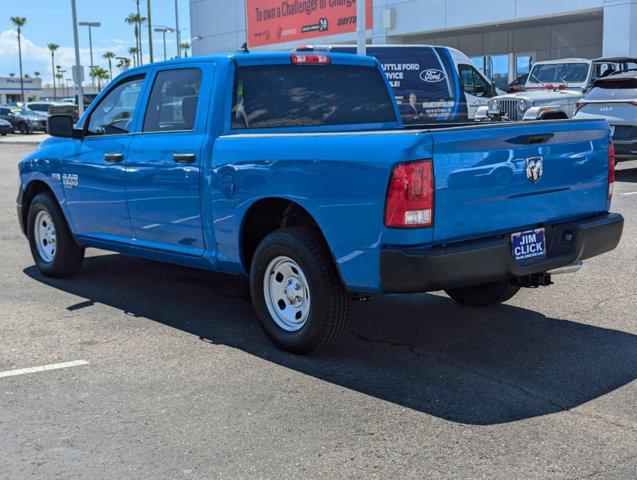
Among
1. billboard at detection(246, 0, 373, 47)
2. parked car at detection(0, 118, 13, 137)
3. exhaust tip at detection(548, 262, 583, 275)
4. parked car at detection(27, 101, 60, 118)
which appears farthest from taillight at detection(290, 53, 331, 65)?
parked car at detection(27, 101, 60, 118)

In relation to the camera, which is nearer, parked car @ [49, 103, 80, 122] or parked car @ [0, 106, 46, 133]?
parked car @ [0, 106, 46, 133]

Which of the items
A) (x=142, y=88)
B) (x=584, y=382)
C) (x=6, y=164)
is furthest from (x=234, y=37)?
(x=584, y=382)

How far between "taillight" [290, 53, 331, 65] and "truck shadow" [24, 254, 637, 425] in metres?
1.91

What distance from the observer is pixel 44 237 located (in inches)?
300

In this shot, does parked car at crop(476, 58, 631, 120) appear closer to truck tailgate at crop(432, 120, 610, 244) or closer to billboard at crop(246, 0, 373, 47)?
truck tailgate at crop(432, 120, 610, 244)

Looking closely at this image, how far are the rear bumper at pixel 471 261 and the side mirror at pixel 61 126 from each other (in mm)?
3647

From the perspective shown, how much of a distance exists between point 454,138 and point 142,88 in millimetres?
3006

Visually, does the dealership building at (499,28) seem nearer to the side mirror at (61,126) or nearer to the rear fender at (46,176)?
the rear fender at (46,176)

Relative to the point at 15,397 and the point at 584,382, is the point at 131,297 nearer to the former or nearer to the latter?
the point at 15,397

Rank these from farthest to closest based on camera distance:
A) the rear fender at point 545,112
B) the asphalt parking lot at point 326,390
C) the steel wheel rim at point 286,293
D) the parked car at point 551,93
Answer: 1. the parked car at point 551,93
2. the rear fender at point 545,112
3. the steel wheel rim at point 286,293
4. the asphalt parking lot at point 326,390

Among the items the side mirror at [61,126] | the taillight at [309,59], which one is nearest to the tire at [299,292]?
the taillight at [309,59]

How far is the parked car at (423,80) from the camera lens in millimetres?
18859

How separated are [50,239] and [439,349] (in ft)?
13.3

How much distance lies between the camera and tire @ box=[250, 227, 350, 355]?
4793 mm
